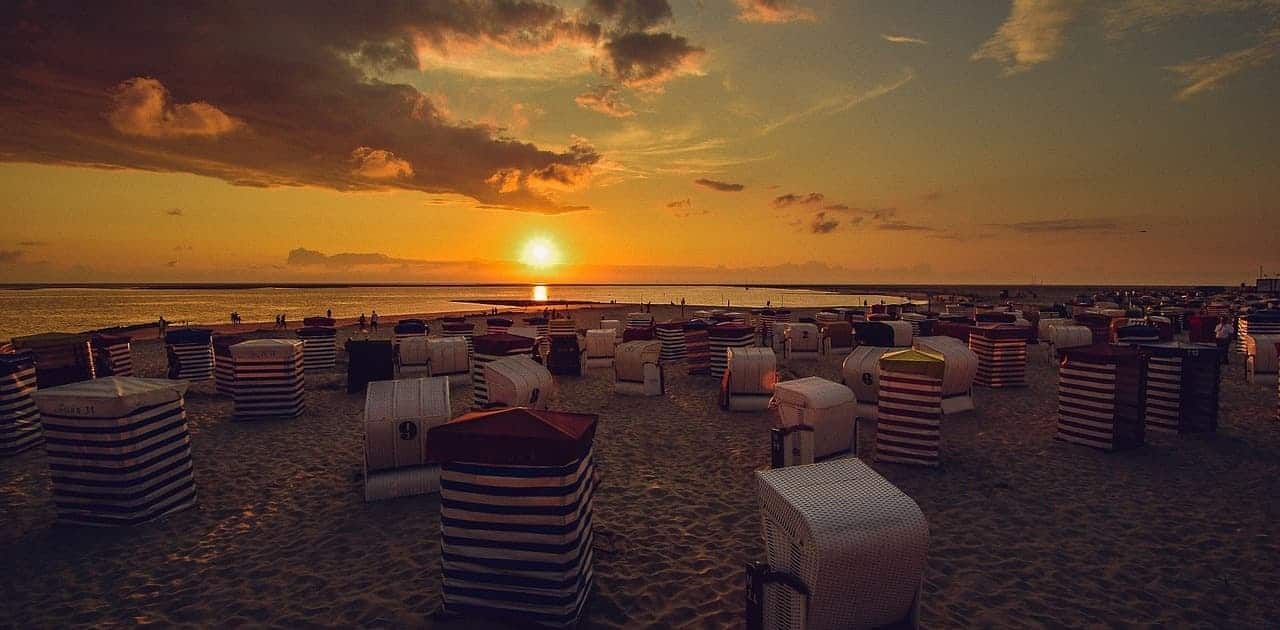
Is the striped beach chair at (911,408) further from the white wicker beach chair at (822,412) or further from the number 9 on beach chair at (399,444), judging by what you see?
the number 9 on beach chair at (399,444)

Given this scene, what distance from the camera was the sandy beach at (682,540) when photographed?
7.05 m

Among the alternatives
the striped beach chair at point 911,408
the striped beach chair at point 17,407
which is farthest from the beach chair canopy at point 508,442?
the striped beach chair at point 17,407

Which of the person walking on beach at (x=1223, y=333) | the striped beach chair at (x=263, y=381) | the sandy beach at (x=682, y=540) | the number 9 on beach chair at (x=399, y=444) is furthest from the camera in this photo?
the person walking on beach at (x=1223, y=333)

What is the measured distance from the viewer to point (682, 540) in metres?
8.88

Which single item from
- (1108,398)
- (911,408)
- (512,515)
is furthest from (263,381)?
(1108,398)

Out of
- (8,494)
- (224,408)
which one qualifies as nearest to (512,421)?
(8,494)

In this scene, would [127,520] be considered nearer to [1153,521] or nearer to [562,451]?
[562,451]

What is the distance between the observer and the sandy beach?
7.05 m

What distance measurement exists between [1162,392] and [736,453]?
448 inches

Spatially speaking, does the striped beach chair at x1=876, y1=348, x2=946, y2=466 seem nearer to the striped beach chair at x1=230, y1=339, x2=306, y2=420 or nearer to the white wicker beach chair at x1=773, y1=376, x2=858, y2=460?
the white wicker beach chair at x1=773, y1=376, x2=858, y2=460

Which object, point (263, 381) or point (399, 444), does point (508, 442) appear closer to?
point (399, 444)

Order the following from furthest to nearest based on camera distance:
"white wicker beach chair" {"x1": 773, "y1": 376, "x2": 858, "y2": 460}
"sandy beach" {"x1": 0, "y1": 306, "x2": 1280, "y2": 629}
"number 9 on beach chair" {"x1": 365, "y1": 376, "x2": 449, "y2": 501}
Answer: "white wicker beach chair" {"x1": 773, "y1": 376, "x2": 858, "y2": 460} → "number 9 on beach chair" {"x1": 365, "y1": 376, "x2": 449, "y2": 501} → "sandy beach" {"x1": 0, "y1": 306, "x2": 1280, "y2": 629}

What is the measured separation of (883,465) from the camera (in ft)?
40.8

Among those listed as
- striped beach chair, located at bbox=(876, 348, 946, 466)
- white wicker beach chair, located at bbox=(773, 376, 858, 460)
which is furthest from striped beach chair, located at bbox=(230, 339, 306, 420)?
striped beach chair, located at bbox=(876, 348, 946, 466)
